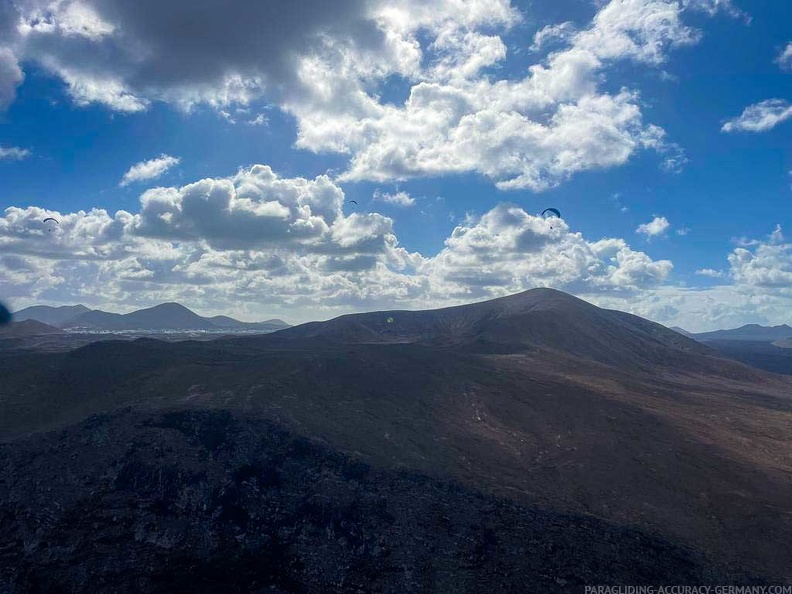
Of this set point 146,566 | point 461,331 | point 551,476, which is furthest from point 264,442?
point 461,331

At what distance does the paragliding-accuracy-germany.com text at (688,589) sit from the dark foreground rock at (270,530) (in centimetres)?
61

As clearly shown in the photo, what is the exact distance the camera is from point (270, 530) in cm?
3722

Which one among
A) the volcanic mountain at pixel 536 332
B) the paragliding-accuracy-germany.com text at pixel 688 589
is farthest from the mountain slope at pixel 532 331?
the paragliding-accuracy-germany.com text at pixel 688 589

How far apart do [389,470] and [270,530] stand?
10838 millimetres

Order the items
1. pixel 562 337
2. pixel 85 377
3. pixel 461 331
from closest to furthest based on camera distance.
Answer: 1. pixel 85 377
2. pixel 562 337
3. pixel 461 331

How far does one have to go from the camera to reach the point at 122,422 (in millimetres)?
48906

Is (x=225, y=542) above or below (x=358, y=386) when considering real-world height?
below

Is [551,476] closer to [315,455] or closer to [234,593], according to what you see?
[315,455]

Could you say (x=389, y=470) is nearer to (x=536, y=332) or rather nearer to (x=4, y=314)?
(x=4, y=314)

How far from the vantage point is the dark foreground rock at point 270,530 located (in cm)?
3216

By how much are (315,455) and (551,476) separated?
21.1 metres

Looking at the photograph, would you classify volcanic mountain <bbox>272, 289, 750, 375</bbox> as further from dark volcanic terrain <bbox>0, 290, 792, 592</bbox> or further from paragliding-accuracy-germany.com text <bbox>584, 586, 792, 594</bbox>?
paragliding-accuracy-germany.com text <bbox>584, 586, 792, 594</bbox>

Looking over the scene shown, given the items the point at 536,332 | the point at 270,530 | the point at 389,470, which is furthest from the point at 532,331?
the point at 270,530

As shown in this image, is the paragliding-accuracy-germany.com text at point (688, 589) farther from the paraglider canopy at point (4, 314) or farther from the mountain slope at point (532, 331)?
the mountain slope at point (532, 331)
